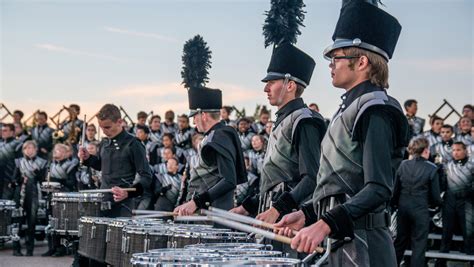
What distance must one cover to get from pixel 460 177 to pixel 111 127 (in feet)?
19.4

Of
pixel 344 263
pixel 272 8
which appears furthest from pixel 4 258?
pixel 344 263

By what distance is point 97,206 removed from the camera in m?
9.34

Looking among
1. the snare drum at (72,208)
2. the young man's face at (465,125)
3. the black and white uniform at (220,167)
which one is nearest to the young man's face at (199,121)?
the black and white uniform at (220,167)

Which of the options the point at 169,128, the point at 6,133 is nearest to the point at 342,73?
the point at 6,133

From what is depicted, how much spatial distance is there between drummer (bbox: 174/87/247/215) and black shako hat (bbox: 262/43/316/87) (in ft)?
4.57

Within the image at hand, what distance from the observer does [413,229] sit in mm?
11867

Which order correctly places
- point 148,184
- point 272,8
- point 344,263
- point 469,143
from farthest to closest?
point 469,143
point 272,8
point 148,184
point 344,263

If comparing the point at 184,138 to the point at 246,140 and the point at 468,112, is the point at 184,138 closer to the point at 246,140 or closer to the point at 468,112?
the point at 246,140

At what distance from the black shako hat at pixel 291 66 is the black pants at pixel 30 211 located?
9.11 meters

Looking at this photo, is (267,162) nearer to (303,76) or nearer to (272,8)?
(303,76)

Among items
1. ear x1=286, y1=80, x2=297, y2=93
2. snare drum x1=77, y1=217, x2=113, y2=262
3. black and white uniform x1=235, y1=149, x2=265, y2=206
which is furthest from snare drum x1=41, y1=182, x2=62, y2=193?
ear x1=286, y1=80, x2=297, y2=93

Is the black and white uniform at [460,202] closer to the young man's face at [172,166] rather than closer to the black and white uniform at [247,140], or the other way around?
the black and white uniform at [247,140]

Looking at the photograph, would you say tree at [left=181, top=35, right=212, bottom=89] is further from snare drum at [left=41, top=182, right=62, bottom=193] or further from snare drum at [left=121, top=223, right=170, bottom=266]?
snare drum at [left=121, top=223, right=170, bottom=266]

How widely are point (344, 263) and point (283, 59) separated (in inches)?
109
